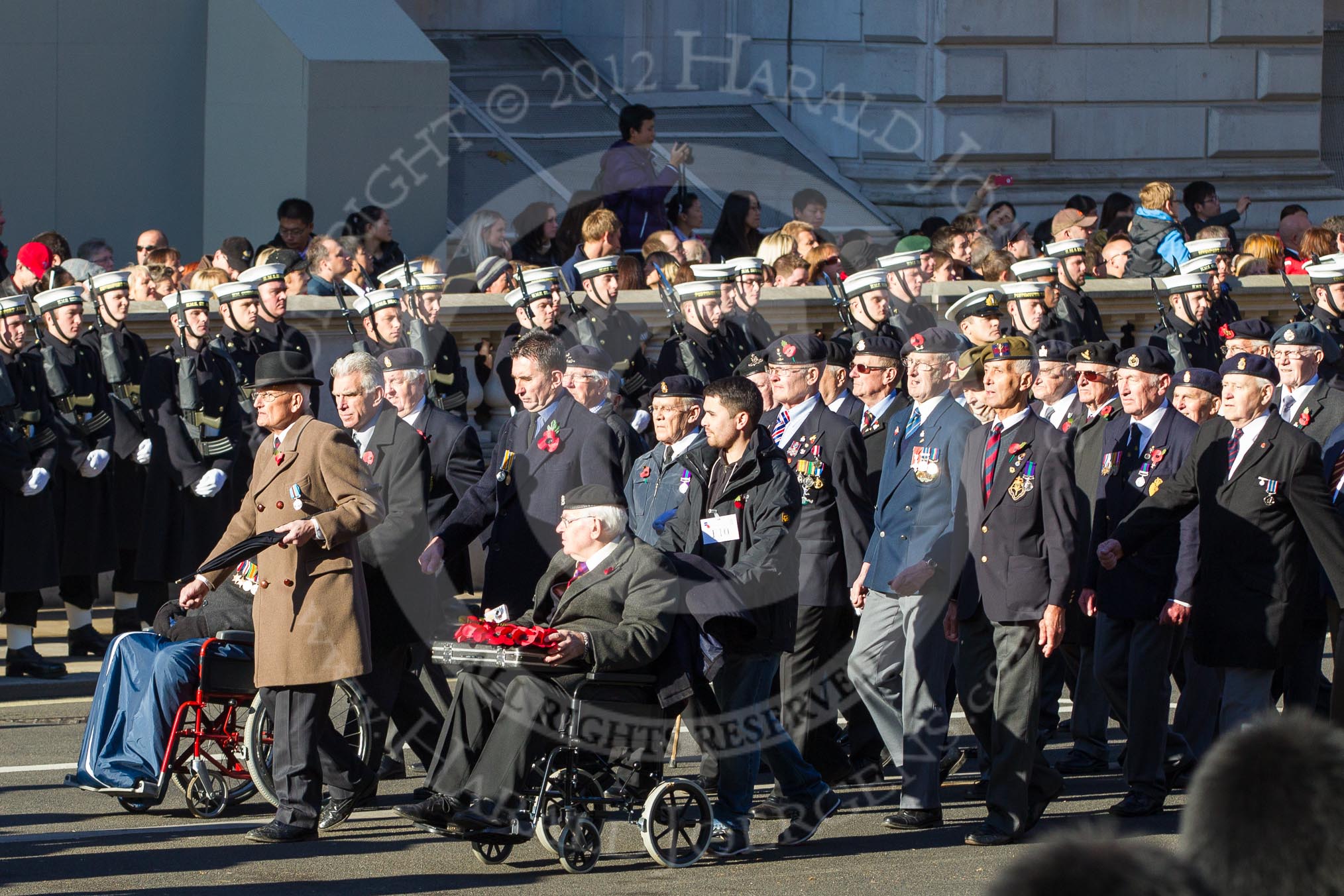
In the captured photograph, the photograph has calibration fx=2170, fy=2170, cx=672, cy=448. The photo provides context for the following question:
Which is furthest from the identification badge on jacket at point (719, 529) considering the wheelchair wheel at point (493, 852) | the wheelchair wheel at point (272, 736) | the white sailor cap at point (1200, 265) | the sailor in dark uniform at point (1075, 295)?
the white sailor cap at point (1200, 265)

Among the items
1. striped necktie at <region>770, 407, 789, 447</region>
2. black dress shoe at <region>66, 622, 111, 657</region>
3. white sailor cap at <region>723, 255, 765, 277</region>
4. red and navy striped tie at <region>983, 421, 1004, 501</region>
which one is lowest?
black dress shoe at <region>66, 622, 111, 657</region>

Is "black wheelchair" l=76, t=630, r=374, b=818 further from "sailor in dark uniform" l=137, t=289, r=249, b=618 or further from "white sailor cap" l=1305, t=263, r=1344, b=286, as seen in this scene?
"white sailor cap" l=1305, t=263, r=1344, b=286

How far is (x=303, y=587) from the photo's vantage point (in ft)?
25.8

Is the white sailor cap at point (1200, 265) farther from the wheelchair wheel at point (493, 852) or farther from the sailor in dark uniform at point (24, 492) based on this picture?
the wheelchair wheel at point (493, 852)

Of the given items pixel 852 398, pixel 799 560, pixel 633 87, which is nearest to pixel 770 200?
pixel 633 87

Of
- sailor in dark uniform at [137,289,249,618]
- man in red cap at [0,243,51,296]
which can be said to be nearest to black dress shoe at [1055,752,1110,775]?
sailor in dark uniform at [137,289,249,618]

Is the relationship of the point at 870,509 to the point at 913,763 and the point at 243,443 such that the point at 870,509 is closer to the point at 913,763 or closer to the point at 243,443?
the point at 913,763

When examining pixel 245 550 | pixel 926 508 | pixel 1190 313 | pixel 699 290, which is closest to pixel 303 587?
pixel 245 550

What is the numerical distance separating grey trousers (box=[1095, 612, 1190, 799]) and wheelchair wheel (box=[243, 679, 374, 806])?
299cm

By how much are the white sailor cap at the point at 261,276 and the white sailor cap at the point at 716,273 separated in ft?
8.38

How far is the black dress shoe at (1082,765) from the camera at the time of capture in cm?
955

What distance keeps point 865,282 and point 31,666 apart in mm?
5348

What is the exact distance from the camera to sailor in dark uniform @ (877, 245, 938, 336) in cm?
1341

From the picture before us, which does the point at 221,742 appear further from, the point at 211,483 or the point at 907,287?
the point at 907,287
